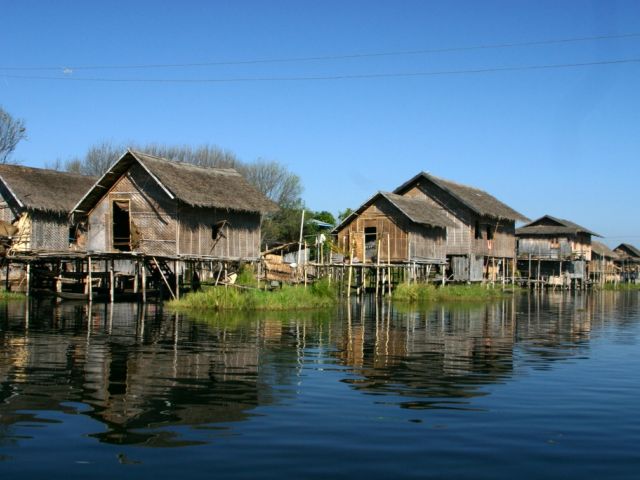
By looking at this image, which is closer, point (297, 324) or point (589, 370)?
point (589, 370)

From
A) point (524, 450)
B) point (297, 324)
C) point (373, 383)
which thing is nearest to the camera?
point (524, 450)

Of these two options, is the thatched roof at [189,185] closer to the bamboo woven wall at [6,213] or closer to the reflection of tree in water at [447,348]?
the reflection of tree in water at [447,348]

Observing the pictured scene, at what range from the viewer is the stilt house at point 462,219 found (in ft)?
152

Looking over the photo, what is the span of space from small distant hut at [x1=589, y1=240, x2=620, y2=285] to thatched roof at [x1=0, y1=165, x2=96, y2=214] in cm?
4879

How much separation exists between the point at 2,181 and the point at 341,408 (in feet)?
106

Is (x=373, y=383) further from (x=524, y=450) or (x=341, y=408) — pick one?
(x=524, y=450)

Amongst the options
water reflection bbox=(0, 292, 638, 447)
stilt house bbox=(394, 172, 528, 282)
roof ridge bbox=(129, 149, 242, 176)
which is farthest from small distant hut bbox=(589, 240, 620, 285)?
water reflection bbox=(0, 292, 638, 447)

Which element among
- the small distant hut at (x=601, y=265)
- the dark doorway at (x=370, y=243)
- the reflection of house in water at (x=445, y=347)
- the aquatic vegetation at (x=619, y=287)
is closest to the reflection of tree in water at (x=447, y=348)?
the reflection of house in water at (x=445, y=347)

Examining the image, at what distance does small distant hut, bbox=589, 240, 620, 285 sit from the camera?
73750 mm

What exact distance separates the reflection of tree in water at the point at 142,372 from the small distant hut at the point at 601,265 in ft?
190

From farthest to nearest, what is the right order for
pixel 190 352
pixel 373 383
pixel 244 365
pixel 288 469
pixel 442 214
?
1. pixel 442 214
2. pixel 190 352
3. pixel 244 365
4. pixel 373 383
5. pixel 288 469

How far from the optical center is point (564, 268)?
218 ft

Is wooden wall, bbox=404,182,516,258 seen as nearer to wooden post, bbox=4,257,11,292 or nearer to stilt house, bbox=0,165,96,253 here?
stilt house, bbox=0,165,96,253

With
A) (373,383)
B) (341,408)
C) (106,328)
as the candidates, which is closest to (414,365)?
(373,383)
